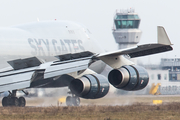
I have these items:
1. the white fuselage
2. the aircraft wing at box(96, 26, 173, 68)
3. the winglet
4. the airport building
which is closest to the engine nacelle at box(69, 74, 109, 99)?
the aircraft wing at box(96, 26, 173, 68)

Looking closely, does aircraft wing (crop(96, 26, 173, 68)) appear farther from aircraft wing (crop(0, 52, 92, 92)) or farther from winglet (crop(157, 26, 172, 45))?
aircraft wing (crop(0, 52, 92, 92))

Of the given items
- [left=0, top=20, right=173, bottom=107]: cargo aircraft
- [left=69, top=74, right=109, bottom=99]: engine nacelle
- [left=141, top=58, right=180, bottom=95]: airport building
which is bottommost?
[left=141, top=58, right=180, bottom=95]: airport building

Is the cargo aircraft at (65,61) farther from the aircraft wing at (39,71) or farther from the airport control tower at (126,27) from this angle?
the airport control tower at (126,27)

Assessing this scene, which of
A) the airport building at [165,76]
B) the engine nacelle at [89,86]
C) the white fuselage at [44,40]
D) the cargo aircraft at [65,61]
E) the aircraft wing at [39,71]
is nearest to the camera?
the aircraft wing at [39,71]

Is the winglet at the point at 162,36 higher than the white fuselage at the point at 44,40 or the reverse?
higher

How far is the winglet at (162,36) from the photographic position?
16453 mm

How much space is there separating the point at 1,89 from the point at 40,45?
9.66 metres

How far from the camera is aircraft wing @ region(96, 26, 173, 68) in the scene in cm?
1677

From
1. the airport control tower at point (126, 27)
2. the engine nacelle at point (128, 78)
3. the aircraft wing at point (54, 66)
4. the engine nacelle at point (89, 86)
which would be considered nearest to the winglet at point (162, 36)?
the aircraft wing at point (54, 66)

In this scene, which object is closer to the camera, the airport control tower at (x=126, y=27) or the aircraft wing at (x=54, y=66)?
the aircraft wing at (x=54, y=66)

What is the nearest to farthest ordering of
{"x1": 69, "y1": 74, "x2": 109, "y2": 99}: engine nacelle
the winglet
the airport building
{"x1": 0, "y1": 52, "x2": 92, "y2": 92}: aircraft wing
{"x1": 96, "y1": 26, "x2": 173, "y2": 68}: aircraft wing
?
the winglet
{"x1": 96, "y1": 26, "x2": 173, "y2": 68}: aircraft wing
{"x1": 0, "y1": 52, "x2": 92, "y2": 92}: aircraft wing
{"x1": 69, "y1": 74, "x2": 109, "y2": 99}: engine nacelle
the airport building

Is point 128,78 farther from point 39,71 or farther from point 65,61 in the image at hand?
point 39,71

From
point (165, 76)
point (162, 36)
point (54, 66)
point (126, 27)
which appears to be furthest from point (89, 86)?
point (126, 27)

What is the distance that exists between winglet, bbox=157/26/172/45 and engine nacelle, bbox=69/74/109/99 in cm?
565
